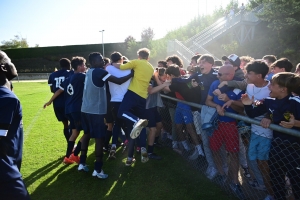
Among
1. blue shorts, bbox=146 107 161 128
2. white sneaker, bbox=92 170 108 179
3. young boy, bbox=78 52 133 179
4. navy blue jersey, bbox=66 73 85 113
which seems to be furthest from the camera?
blue shorts, bbox=146 107 161 128

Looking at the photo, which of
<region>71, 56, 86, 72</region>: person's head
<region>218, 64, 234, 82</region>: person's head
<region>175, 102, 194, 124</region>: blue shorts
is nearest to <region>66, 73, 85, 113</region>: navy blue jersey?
<region>71, 56, 86, 72</region>: person's head

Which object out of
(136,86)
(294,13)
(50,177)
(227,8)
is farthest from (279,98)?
(227,8)

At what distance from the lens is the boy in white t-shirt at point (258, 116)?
118 inches

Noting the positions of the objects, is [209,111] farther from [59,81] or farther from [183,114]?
[59,81]

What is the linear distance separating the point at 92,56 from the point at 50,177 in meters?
2.19

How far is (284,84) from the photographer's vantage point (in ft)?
8.66

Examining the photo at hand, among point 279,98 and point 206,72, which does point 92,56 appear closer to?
point 206,72

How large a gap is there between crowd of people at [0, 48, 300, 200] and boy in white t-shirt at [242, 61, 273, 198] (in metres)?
0.01

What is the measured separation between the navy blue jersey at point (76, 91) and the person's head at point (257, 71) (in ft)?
9.11

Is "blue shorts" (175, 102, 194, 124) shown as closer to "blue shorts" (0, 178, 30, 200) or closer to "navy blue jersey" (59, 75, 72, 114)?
"navy blue jersey" (59, 75, 72, 114)

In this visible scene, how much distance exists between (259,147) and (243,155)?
2.79ft

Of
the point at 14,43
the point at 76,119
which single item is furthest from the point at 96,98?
the point at 14,43

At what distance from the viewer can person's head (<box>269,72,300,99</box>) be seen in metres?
2.62

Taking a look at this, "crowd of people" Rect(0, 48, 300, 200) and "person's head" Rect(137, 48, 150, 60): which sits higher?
"person's head" Rect(137, 48, 150, 60)
